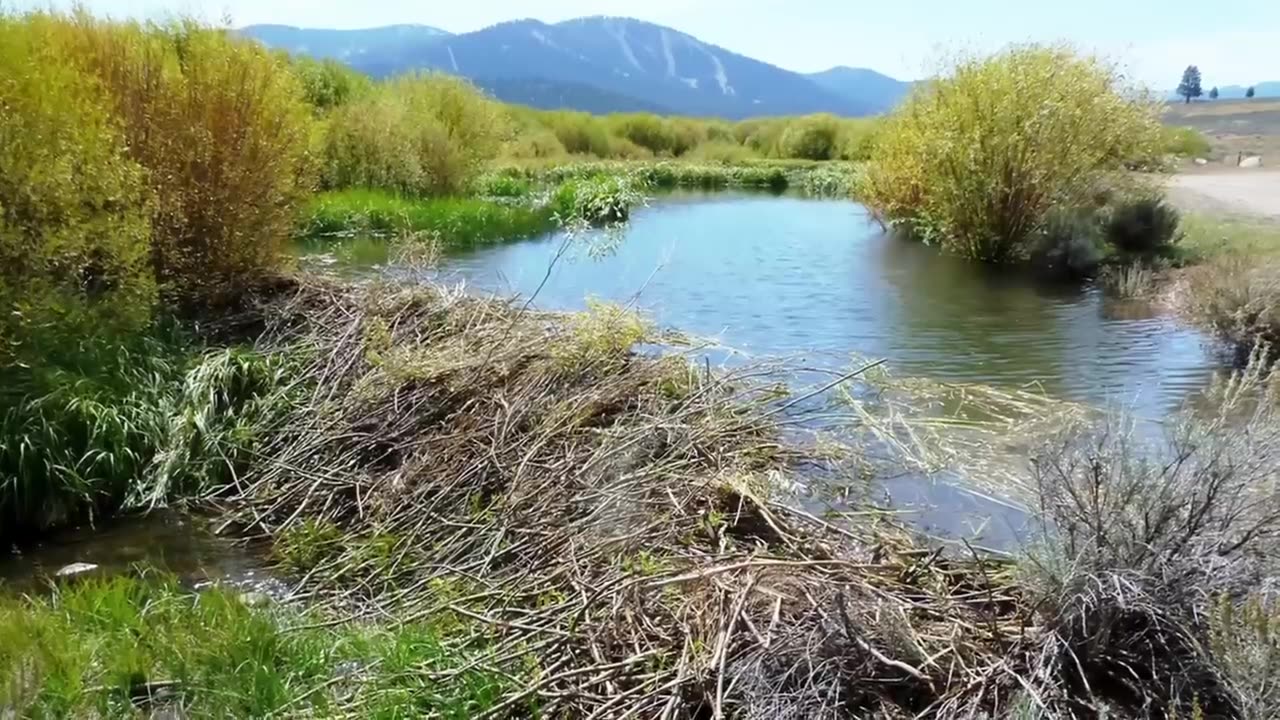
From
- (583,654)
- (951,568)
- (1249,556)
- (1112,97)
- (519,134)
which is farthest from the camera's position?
(519,134)

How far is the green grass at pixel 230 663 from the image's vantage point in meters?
3.97

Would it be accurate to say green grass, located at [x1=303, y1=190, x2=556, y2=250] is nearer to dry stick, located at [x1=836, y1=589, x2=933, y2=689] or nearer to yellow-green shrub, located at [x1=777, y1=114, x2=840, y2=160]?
dry stick, located at [x1=836, y1=589, x2=933, y2=689]

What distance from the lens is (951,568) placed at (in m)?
4.73

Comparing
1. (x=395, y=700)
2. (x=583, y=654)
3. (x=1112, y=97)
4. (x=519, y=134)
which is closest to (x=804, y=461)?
(x=583, y=654)

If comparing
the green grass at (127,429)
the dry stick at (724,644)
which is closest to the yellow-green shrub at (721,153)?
the green grass at (127,429)

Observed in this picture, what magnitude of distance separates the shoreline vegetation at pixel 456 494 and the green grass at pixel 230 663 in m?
0.02

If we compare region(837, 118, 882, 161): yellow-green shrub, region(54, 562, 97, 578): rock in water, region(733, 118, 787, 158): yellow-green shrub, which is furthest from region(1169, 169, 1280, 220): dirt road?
region(733, 118, 787, 158): yellow-green shrub

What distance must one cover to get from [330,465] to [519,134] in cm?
3216

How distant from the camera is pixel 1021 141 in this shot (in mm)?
15094

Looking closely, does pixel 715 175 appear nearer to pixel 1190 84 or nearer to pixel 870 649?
pixel 870 649

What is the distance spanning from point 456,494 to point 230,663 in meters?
2.02

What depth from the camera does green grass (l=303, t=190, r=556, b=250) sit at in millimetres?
17500

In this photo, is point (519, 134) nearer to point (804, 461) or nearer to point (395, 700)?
point (804, 461)

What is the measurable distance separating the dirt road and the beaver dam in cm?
1447
